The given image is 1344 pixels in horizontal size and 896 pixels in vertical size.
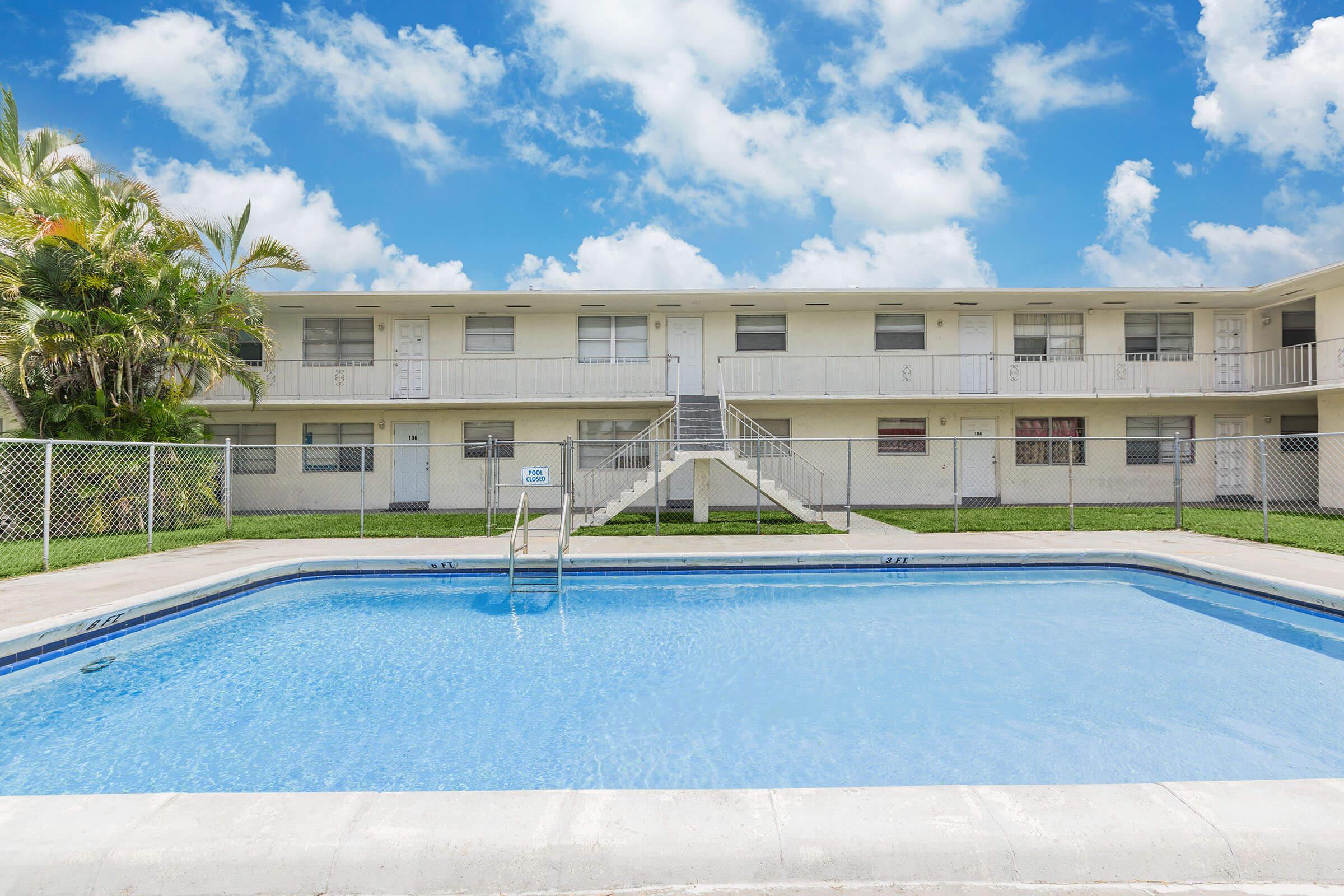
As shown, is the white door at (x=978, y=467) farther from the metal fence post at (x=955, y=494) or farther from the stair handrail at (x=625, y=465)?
the stair handrail at (x=625, y=465)

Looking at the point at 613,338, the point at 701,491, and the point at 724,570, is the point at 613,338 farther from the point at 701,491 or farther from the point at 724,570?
the point at 724,570

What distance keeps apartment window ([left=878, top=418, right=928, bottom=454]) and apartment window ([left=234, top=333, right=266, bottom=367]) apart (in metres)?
16.6

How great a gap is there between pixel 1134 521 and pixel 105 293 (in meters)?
20.3

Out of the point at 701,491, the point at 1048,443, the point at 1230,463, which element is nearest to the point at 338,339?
the point at 701,491

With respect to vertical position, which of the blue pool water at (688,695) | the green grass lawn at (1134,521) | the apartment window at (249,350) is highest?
the apartment window at (249,350)

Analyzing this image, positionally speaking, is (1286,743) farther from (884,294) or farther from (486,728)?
(884,294)

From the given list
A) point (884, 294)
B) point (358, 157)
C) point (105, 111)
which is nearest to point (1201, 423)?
point (884, 294)

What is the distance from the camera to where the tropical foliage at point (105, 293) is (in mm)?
11484

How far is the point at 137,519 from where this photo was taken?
12500 millimetres

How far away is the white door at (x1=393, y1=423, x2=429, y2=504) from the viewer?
17.8 meters

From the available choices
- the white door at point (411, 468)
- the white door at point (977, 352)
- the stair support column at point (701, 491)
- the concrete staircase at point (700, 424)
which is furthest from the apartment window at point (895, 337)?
the white door at point (411, 468)

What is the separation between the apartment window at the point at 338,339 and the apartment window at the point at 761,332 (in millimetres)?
9870

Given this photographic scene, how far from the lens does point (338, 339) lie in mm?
17844

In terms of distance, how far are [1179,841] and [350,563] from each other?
9225 mm
